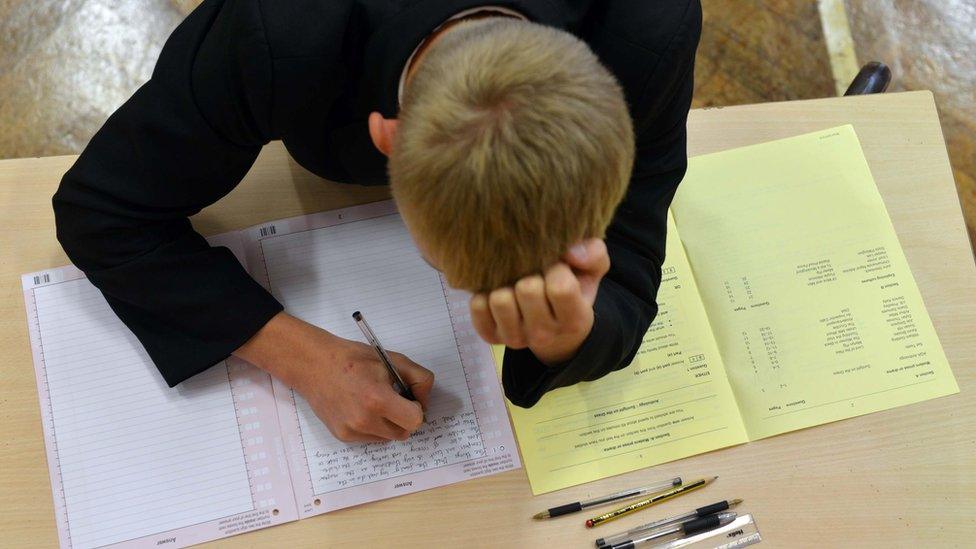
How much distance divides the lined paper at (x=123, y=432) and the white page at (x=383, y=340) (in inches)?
3.2

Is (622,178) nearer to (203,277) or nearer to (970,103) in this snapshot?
(203,277)

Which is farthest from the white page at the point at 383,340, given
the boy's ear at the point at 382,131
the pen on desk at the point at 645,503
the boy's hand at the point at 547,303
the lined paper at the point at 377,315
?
the boy's ear at the point at 382,131

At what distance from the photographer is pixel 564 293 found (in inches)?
21.5

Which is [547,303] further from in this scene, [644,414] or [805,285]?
[805,285]

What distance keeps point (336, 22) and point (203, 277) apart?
336mm

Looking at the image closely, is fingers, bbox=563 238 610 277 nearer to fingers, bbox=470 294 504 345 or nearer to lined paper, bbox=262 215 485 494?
fingers, bbox=470 294 504 345

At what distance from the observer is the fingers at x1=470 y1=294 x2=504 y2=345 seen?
55 centimetres

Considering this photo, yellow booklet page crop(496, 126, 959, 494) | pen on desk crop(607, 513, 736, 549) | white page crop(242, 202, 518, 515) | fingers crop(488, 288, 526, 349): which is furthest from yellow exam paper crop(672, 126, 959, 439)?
fingers crop(488, 288, 526, 349)

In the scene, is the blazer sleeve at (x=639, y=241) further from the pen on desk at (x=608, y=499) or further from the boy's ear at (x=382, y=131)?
the boy's ear at (x=382, y=131)

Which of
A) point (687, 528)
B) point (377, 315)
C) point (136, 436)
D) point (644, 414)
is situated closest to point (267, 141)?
point (377, 315)

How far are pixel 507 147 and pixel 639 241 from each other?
0.40 metres

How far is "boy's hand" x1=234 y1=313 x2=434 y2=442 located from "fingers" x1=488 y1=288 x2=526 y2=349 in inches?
9.5

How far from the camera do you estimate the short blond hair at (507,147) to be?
0.46m

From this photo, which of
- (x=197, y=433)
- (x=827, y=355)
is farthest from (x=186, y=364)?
(x=827, y=355)
